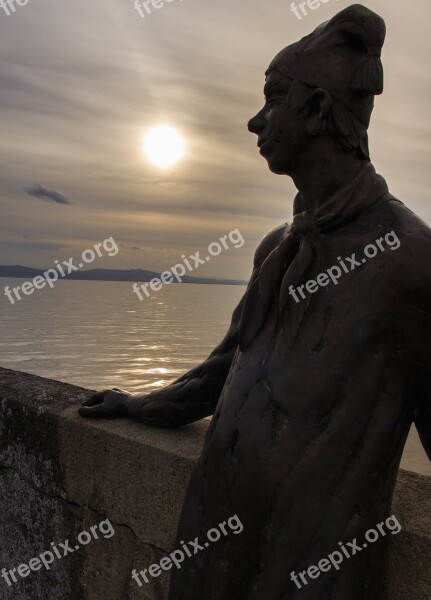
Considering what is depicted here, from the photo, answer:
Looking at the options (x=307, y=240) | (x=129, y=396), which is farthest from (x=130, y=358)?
(x=307, y=240)

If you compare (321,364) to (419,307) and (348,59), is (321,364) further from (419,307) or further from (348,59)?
(348,59)

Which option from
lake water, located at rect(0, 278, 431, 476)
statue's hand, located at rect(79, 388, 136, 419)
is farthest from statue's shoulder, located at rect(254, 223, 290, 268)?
lake water, located at rect(0, 278, 431, 476)

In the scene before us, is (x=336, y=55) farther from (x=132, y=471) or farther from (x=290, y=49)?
(x=132, y=471)

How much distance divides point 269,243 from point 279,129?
0.40m

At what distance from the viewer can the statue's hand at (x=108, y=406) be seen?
8.31 ft

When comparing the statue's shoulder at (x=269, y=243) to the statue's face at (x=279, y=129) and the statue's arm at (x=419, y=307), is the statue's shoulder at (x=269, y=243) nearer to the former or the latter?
the statue's face at (x=279, y=129)

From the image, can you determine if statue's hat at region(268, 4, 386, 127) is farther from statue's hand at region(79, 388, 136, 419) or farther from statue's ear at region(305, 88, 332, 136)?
statue's hand at region(79, 388, 136, 419)

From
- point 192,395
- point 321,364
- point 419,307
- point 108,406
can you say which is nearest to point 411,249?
point 419,307

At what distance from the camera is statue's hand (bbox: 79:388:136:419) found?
253cm

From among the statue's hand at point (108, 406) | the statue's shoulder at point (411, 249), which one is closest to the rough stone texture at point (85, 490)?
the statue's hand at point (108, 406)

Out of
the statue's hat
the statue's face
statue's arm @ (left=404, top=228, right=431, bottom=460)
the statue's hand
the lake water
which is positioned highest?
the statue's hat

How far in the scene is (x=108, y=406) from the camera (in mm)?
2566

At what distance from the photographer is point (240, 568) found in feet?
5.46

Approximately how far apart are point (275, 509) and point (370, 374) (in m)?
0.43
